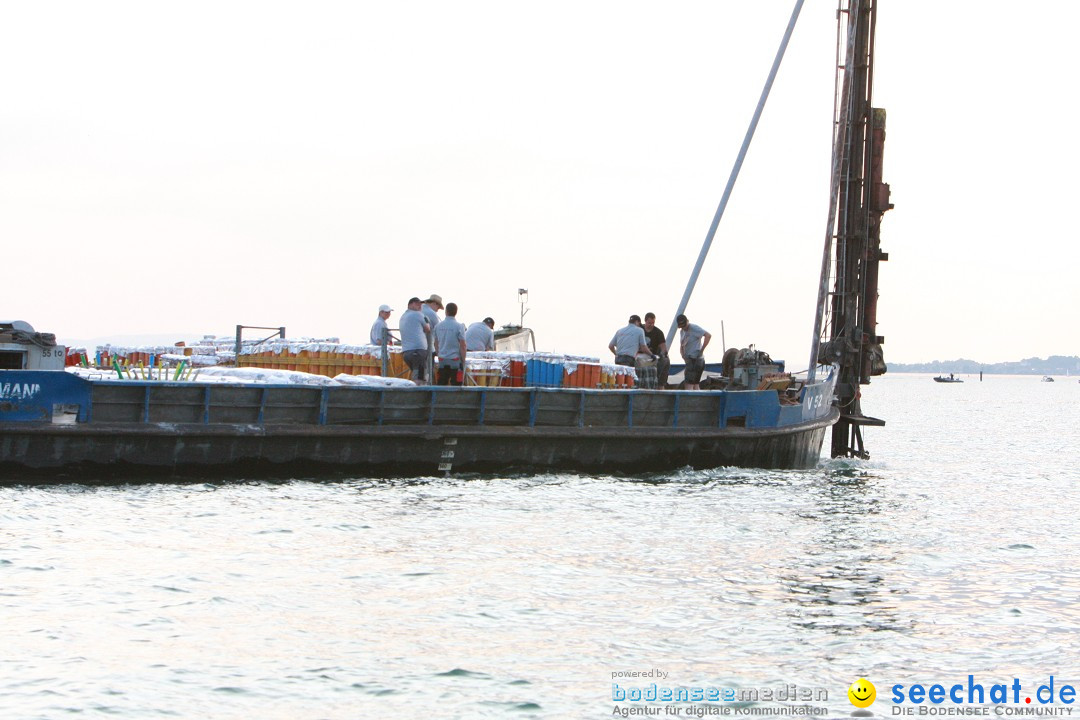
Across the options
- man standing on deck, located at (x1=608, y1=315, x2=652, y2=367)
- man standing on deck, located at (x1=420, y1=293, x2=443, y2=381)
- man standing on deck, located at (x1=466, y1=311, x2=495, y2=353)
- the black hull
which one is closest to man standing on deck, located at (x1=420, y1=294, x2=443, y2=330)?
man standing on deck, located at (x1=420, y1=293, x2=443, y2=381)

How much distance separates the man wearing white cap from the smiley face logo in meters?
12.6

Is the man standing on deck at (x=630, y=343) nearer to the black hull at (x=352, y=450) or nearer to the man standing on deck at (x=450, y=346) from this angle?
the black hull at (x=352, y=450)

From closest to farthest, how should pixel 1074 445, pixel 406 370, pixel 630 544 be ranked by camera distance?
pixel 630 544, pixel 406 370, pixel 1074 445

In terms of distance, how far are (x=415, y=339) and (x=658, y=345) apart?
16.4 ft

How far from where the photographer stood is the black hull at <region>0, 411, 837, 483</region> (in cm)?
1516

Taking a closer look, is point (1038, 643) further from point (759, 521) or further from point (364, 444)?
point (364, 444)

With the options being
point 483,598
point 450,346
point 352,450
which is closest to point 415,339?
point 450,346

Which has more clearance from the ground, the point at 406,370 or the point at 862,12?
the point at 862,12

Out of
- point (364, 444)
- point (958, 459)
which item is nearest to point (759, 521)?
point (364, 444)

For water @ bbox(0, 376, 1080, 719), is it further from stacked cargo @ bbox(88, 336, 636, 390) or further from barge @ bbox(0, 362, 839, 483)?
stacked cargo @ bbox(88, 336, 636, 390)

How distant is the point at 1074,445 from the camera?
47188 millimetres

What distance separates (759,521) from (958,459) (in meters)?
21.8

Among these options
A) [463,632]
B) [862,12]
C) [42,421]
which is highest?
[862,12]

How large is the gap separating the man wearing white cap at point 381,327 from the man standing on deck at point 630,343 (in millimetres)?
3824
